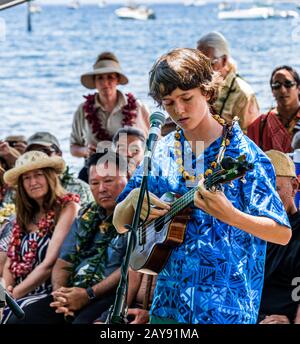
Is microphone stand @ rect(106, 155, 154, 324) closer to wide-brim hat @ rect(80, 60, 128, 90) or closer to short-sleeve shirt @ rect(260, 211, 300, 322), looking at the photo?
short-sleeve shirt @ rect(260, 211, 300, 322)

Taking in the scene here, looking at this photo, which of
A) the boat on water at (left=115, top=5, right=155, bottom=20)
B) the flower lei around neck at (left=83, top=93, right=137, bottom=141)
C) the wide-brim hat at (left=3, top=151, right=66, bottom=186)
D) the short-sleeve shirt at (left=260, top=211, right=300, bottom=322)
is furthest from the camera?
the boat on water at (left=115, top=5, right=155, bottom=20)

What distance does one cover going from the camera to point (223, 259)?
3236mm

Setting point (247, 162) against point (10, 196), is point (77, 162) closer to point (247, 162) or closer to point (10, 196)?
point (10, 196)

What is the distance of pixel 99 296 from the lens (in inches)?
199

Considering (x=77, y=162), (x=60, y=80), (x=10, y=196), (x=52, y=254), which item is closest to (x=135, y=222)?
(x=52, y=254)

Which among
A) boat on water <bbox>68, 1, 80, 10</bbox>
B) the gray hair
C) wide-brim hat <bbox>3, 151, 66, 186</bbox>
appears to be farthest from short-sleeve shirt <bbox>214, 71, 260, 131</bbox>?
boat on water <bbox>68, 1, 80, 10</bbox>

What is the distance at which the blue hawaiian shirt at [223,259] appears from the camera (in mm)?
3236

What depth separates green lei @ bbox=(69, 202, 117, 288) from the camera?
5129mm

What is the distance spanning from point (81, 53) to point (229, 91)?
2532 cm

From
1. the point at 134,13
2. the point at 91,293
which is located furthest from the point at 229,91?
the point at 134,13

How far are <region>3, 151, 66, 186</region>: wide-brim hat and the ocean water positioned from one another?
8.52 ft

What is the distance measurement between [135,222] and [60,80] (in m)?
19.3
